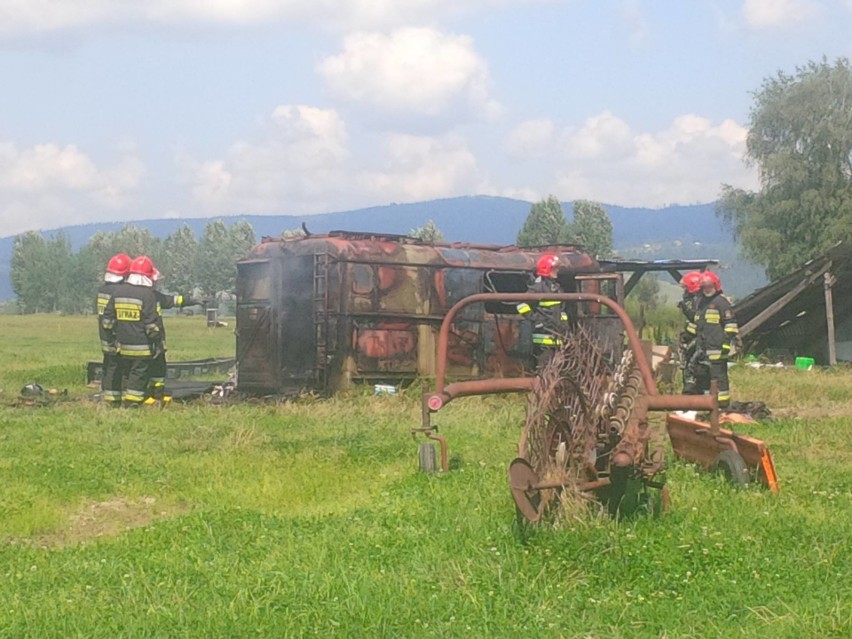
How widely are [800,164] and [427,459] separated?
1447 inches

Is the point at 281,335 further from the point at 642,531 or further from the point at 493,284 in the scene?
the point at 642,531

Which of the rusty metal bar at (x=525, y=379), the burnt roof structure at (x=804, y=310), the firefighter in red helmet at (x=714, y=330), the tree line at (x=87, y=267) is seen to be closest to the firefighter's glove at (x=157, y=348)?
the firefighter in red helmet at (x=714, y=330)

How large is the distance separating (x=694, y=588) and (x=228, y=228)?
117m

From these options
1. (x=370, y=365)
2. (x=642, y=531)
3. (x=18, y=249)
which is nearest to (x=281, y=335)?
(x=370, y=365)

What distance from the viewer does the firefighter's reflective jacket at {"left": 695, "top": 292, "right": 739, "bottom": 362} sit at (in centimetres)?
1333

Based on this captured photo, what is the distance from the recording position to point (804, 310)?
26.1 m

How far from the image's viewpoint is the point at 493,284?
16875mm

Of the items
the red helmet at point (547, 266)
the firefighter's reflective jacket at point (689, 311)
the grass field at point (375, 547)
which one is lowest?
the grass field at point (375, 547)

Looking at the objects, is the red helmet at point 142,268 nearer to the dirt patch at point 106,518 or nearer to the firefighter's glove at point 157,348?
the firefighter's glove at point 157,348

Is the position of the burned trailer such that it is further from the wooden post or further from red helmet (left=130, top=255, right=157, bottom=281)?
the wooden post

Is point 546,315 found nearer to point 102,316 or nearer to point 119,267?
point 119,267

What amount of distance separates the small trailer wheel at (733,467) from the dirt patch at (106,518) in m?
4.11

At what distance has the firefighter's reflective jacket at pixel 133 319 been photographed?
47.3 ft

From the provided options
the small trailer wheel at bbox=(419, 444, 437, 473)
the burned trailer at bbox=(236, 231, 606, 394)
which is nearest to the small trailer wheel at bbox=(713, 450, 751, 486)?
the small trailer wheel at bbox=(419, 444, 437, 473)
